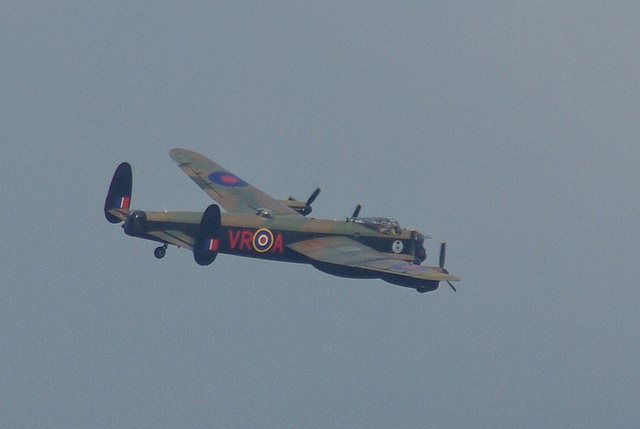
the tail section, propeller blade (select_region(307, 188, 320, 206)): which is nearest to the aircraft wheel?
the tail section

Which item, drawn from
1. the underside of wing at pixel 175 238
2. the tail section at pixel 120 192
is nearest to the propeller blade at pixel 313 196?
the underside of wing at pixel 175 238

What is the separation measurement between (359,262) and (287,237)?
4.37m

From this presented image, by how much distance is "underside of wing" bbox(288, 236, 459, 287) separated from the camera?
63656 mm


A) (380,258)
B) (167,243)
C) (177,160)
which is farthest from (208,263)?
(177,160)

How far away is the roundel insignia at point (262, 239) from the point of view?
6756 centimetres

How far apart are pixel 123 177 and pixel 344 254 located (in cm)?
1093

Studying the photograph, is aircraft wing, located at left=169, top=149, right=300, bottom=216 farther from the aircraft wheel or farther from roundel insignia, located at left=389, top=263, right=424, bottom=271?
roundel insignia, located at left=389, top=263, right=424, bottom=271

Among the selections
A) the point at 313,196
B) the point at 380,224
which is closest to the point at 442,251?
the point at 380,224

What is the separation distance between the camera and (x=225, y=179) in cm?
7638

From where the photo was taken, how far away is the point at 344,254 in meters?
66.8

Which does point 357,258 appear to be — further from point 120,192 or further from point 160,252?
point 120,192

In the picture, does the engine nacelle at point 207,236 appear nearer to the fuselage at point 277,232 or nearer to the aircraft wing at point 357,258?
the fuselage at point 277,232

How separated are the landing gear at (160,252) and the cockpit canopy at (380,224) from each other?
30.7 feet

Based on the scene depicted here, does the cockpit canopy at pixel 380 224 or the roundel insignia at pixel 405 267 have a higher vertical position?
the cockpit canopy at pixel 380 224
